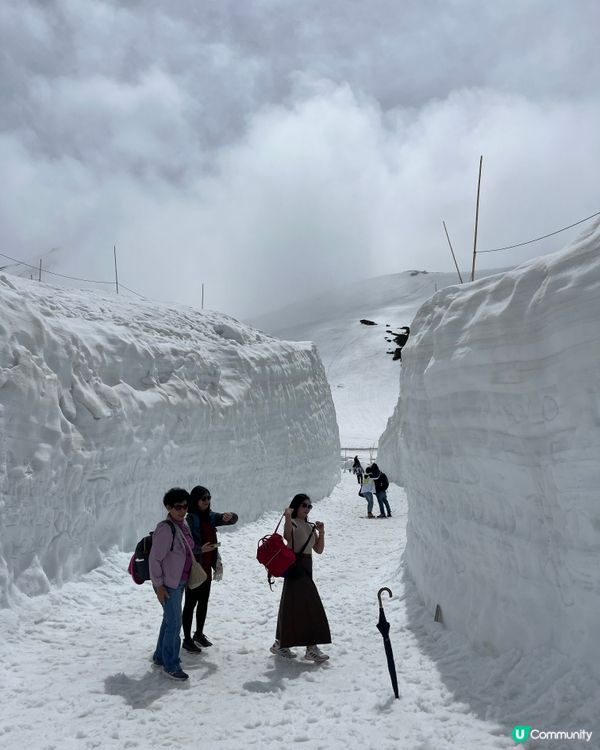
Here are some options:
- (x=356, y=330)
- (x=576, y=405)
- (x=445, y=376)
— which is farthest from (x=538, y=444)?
(x=356, y=330)

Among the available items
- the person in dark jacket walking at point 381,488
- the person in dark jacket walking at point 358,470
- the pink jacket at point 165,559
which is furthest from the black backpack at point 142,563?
the person in dark jacket walking at point 358,470

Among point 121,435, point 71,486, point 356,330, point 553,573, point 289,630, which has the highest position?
point 356,330

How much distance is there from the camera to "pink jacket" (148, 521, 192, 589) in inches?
189

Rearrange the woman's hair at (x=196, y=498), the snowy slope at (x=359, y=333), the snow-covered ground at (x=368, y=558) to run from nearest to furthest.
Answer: the snow-covered ground at (x=368, y=558)
the woman's hair at (x=196, y=498)
the snowy slope at (x=359, y=333)

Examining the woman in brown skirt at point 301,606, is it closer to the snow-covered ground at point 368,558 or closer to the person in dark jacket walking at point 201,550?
the snow-covered ground at point 368,558

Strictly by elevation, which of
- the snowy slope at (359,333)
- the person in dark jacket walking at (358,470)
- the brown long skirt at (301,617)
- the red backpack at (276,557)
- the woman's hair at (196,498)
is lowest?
the brown long skirt at (301,617)

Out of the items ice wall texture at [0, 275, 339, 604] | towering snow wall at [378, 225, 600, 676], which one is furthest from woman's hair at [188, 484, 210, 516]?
towering snow wall at [378, 225, 600, 676]

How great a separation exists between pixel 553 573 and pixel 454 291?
296 cm

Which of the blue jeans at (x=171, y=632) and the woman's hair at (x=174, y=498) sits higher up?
the woman's hair at (x=174, y=498)

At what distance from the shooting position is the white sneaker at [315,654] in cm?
512

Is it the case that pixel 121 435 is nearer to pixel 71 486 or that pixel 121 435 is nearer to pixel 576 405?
pixel 71 486

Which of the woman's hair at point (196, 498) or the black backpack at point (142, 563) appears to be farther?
the woman's hair at point (196, 498)

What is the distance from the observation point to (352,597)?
7.09m

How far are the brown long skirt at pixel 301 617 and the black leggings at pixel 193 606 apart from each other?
0.76m
